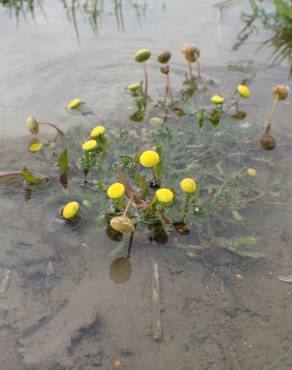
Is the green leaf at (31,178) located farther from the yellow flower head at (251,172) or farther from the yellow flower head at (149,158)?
the yellow flower head at (251,172)

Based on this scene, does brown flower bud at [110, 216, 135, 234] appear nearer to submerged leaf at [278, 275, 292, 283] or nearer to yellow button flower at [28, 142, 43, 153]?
submerged leaf at [278, 275, 292, 283]

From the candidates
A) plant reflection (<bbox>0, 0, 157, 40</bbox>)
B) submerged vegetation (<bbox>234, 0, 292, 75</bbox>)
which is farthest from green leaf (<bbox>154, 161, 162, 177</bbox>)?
plant reflection (<bbox>0, 0, 157, 40</bbox>)

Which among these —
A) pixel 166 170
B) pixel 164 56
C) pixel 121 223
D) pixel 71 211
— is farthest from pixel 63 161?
pixel 164 56

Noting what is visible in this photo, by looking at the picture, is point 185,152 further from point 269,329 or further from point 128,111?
point 269,329

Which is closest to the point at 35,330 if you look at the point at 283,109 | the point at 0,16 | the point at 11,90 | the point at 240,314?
the point at 240,314

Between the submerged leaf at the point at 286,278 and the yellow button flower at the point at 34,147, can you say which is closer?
the submerged leaf at the point at 286,278

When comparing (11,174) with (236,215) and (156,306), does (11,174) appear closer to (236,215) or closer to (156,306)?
(156,306)

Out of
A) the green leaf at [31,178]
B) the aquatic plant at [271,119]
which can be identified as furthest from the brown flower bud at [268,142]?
the green leaf at [31,178]
